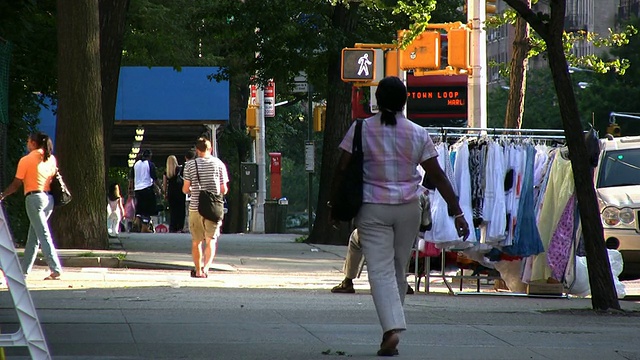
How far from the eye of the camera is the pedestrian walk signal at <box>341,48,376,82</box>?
72.9ft

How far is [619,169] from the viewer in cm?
1845

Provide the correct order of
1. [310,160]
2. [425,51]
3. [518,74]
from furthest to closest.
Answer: [310,160] → [518,74] → [425,51]

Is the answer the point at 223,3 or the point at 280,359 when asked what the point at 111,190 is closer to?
the point at 223,3

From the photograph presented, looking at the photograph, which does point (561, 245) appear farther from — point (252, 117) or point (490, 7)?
point (252, 117)

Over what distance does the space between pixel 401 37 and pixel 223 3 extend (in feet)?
27.0

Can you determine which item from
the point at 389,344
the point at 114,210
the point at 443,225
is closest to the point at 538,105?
the point at 114,210

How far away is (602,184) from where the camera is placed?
18.2 metres

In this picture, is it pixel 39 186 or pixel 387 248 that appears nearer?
pixel 387 248

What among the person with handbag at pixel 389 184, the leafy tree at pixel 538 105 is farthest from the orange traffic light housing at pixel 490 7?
the leafy tree at pixel 538 105

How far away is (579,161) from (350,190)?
179 inches

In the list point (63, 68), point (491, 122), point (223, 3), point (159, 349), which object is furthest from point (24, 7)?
point (491, 122)

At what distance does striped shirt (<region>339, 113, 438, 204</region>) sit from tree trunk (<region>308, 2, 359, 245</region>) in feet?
59.3

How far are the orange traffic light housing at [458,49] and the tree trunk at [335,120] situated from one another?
734 centimetres

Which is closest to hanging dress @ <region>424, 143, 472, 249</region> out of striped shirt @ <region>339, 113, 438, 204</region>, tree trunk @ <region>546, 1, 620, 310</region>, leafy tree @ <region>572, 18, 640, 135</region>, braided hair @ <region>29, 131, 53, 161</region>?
tree trunk @ <region>546, 1, 620, 310</region>
